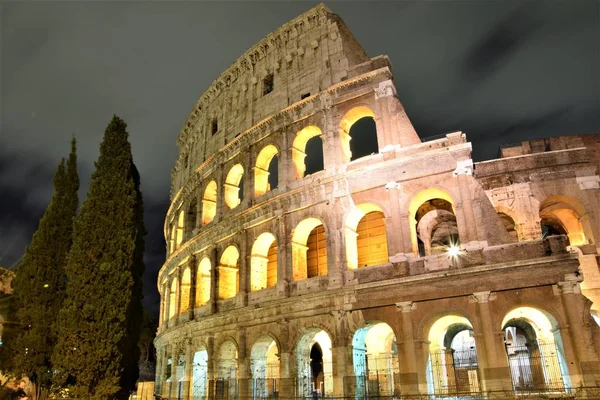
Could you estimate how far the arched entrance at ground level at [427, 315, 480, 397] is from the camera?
526 inches

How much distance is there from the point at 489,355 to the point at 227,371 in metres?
10.1

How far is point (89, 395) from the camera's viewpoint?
41.6 ft

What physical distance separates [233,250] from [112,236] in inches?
231

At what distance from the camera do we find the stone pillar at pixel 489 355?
1165cm

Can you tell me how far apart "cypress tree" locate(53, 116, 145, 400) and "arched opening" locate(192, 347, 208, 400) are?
3794mm

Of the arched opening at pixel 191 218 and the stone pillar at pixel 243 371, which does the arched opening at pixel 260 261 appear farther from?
the arched opening at pixel 191 218

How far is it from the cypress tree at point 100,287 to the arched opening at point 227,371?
3609mm

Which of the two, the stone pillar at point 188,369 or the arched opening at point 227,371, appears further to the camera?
the stone pillar at point 188,369

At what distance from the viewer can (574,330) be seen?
447 inches

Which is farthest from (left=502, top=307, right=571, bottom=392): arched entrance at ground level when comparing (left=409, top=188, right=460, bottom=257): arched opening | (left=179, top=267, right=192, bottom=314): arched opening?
(left=179, top=267, right=192, bottom=314): arched opening

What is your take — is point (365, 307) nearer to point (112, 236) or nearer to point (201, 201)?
point (112, 236)

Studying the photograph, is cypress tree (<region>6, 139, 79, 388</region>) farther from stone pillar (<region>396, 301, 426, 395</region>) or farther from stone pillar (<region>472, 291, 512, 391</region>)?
stone pillar (<region>472, 291, 512, 391</region>)

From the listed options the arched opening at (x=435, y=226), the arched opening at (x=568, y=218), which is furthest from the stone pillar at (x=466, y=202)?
the arched opening at (x=568, y=218)

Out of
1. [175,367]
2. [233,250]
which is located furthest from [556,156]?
[175,367]
